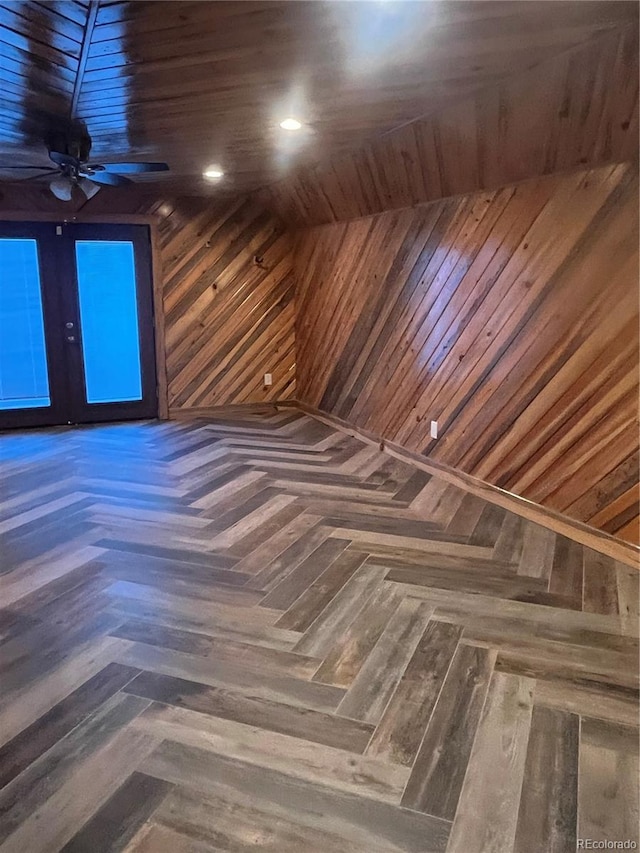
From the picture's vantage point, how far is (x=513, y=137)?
3125 millimetres

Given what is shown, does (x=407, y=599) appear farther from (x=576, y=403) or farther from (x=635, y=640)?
(x=576, y=403)

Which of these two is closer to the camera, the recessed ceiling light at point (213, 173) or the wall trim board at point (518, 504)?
the wall trim board at point (518, 504)

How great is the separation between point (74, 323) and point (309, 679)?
4976 millimetres

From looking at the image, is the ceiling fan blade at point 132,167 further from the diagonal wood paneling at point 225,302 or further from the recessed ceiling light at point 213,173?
the diagonal wood paneling at point 225,302

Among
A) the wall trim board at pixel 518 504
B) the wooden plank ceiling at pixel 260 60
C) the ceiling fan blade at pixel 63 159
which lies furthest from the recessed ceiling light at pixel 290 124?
the wall trim board at pixel 518 504

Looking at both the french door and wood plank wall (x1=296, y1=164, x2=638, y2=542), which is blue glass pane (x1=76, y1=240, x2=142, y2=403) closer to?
the french door

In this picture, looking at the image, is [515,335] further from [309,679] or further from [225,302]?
[225,302]

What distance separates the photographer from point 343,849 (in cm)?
143

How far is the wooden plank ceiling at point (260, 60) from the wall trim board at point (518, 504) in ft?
7.42

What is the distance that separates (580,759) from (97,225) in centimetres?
590

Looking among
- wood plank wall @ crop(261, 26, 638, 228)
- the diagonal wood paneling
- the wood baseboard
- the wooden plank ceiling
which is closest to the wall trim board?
the wood baseboard

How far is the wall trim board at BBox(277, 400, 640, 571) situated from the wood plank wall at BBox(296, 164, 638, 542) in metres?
0.05

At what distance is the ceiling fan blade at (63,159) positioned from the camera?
3577mm

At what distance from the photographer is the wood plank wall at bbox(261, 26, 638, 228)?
8.07ft
